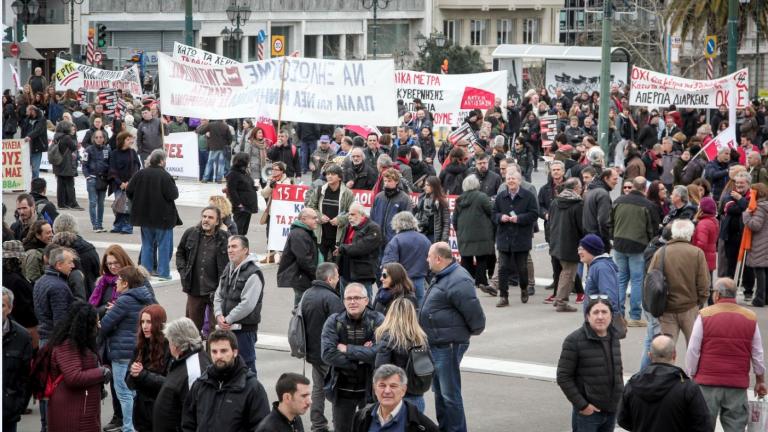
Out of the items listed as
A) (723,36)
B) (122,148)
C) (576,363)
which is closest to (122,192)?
(122,148)

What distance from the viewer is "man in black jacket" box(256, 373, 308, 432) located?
762 cm

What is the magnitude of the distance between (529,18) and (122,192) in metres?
74.8

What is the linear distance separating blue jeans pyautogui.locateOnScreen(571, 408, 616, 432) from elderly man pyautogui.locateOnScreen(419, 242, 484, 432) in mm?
1205

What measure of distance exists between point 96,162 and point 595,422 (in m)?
13.5

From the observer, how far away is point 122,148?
20578 millimetres

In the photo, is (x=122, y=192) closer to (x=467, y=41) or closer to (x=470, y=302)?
(x=470, y=302)

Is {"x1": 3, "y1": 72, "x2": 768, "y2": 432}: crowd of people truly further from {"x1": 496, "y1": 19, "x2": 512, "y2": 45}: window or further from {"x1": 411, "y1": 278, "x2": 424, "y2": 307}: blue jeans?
{"x1": 496, "y1": 19, "x2": 512, "y2": 45}: window

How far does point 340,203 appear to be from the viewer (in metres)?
15.7

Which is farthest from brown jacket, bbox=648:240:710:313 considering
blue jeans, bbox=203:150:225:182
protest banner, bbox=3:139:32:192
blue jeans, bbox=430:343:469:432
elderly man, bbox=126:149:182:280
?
blue jeans, bbox=203:150:225:182

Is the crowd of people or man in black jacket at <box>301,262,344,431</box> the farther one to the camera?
man in black jacket at <box>301,262,344,431</box>

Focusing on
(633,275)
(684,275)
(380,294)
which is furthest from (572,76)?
(380,294)

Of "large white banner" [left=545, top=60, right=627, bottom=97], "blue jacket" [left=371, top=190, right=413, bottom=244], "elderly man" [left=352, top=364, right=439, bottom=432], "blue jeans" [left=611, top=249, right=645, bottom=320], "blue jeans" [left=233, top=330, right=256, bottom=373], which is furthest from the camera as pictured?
"large white banner" [left=545, top=60, right=627, bottom=97]

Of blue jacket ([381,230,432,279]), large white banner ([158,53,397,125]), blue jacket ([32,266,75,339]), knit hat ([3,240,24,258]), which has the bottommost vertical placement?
blue jacket ([32,266,75,339])

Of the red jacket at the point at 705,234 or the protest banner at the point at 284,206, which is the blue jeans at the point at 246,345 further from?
the protest banner at the point at 284,206
